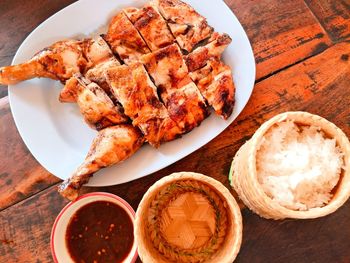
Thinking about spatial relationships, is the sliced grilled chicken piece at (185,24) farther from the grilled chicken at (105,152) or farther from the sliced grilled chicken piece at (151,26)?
the grilled chicken at (105,152)

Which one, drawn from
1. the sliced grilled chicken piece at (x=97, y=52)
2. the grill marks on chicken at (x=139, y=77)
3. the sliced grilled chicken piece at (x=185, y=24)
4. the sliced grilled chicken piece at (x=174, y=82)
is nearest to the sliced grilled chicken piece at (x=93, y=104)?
the grill marks on chicken at (x=139, y=77)

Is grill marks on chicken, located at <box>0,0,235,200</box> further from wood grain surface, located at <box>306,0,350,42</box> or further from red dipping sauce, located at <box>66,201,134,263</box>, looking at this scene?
wood grain surface, located at <box>306,0,350,42</box>

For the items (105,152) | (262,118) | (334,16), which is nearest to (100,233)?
(105,152)

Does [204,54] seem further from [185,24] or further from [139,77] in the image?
Answer: [139,77]

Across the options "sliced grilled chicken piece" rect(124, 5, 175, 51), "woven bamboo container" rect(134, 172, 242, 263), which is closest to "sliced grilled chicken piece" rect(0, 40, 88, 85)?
"sliced grilled chicken piece" rect(124, 5, 175, 51)

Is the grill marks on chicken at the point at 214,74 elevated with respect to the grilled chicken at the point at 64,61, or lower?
lower

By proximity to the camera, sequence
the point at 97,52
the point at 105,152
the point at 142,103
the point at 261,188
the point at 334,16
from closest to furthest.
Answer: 1. the point at 261,188
2. the point at 105,152
3. the point at 142,103
4. the point at 97,52
5. the point at 334,16
